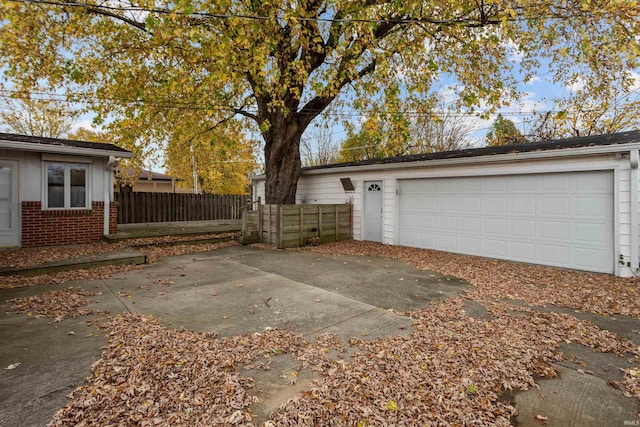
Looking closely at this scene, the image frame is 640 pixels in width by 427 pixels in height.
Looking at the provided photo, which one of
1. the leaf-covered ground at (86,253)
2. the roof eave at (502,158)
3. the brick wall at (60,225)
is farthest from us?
the brick wall at (60,225)

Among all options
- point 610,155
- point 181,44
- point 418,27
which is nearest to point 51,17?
point 181,44

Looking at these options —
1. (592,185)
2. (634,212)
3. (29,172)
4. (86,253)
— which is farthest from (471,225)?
(29,172)

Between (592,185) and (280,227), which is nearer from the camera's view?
(592,185)

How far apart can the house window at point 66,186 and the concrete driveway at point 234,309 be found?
144 inches

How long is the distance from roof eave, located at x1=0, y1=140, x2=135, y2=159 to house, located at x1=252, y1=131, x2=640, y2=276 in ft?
21.9

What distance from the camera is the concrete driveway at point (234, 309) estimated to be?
2.26m

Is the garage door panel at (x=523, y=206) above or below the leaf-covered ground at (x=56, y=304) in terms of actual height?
above

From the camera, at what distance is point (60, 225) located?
8016 mm

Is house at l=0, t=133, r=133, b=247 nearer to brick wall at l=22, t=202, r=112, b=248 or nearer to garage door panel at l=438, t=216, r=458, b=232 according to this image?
brick wall at l=22, t=202, r=112, b=248

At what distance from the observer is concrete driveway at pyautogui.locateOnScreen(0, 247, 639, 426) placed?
89.0 inches

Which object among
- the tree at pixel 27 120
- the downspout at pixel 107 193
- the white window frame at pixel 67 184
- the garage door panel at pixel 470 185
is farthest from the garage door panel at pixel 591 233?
the tree at pixel 27 120

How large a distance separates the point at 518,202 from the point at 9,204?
39.2ft

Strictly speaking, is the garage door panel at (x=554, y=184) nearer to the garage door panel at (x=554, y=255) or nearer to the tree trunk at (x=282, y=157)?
the garage door panel at (x=554, y=255)

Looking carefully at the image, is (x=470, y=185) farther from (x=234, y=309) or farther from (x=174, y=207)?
(x=174, y=207)
